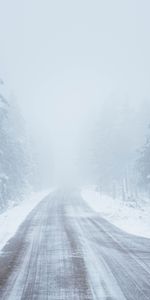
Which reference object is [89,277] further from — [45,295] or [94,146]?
[94,146]

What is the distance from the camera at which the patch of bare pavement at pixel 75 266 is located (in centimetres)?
584

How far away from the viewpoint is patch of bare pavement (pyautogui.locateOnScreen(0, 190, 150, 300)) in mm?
5840

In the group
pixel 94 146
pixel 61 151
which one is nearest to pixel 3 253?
pixel 94 146

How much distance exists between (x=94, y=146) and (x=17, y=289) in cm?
4610

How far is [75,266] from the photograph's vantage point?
300 inches

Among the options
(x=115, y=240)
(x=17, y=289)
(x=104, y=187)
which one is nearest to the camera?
(x=17, y=289)

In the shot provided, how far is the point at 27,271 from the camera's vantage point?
7.32 metres

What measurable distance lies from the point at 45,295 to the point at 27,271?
173cm

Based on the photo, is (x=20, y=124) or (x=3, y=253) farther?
(x=20, y=124)

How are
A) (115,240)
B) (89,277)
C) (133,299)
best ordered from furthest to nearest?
(115,240) → (89,277) → (133,299)

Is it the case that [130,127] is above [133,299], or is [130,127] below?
above

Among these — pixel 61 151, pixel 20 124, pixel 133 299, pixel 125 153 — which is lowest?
pixel 133 299

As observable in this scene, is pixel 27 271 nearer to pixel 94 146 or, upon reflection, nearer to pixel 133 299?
pixel 133 299

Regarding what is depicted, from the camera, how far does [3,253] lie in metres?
9.26
